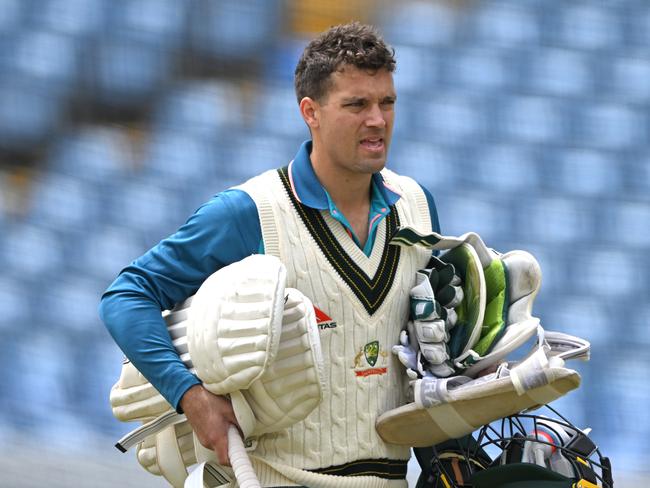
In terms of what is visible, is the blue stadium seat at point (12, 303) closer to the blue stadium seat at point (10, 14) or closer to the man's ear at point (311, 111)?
the blue stadium seat at point (10, 14)

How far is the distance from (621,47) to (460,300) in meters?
2.52

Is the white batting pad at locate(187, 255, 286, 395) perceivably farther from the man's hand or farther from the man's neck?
the man's neck

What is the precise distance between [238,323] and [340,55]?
53 cm

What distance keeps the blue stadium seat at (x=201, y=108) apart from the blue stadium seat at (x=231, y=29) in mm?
110

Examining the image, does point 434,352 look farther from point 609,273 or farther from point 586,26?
point 586,26

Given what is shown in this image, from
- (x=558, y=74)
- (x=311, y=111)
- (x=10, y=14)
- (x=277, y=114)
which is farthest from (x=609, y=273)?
(x=311, y=111)

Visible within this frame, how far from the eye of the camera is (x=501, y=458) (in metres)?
2.51

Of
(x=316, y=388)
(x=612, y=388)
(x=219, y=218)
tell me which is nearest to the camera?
(x=316, y=388)

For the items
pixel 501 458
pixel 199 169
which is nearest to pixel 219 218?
pixel 501 458

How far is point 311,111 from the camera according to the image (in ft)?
8.12

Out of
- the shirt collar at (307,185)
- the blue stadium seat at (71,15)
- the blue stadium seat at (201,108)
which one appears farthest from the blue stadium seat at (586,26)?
the shirt collar at (307,185)

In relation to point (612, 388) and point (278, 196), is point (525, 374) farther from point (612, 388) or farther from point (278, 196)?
point (612, 388)

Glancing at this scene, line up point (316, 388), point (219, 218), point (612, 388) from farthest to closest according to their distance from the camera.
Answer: point (612, 388) → point (219, 218) → point (316, 388)

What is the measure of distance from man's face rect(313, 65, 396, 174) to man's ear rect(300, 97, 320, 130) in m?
0.02
